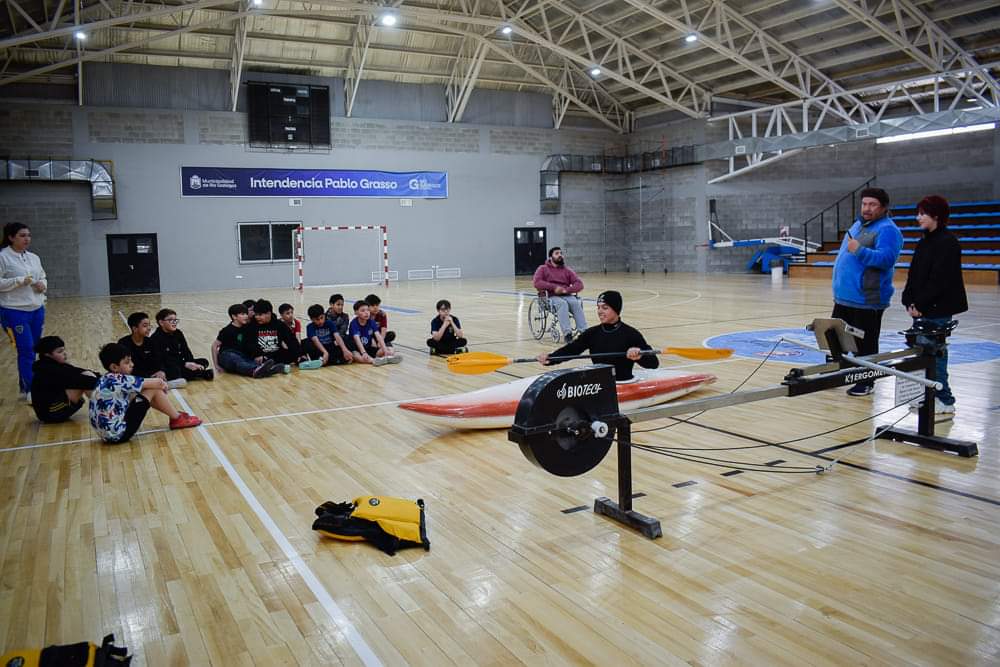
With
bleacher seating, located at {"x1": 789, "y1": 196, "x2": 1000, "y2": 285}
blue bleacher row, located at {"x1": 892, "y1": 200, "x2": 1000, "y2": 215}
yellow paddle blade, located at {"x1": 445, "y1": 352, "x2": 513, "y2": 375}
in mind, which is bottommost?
yellow paddle blade, located at {"x1": 445, "y1": 352, "x2": 513, "y2": 375}

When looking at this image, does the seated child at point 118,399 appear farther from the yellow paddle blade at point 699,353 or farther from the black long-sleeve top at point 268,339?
the yellow paddle blade at point 699,353

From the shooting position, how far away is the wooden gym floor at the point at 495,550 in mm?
2578

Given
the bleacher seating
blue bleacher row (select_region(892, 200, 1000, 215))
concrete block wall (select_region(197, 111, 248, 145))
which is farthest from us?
concrete block wall (select_region(197, 111, 248, 145))

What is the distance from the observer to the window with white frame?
22719 millimetres

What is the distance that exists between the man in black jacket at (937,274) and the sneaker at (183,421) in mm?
5331

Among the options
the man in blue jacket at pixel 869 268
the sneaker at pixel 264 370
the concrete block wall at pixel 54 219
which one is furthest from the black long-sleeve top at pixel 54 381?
the concrete block wall at pixel 54 219

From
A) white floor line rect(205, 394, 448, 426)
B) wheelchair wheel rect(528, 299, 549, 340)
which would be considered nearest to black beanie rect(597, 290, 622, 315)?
white floor line rect(205, 394, 448, 426)

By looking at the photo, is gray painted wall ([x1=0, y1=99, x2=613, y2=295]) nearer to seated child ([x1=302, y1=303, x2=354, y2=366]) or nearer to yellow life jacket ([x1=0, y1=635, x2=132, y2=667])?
seated child ([x1=302, y1=303, x2=354, y2=366])

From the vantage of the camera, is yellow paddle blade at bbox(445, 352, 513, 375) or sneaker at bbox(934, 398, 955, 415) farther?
sneaker at bbox(934, 398, 955, 415)

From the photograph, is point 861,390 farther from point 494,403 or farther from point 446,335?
point 446,335

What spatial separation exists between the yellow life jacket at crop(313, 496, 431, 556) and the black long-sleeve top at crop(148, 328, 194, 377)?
458 centimetres

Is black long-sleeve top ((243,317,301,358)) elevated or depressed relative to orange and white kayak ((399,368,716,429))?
elevated

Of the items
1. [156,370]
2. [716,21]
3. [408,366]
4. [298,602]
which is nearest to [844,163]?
[716,21]

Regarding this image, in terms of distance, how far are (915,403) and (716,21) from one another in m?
16.7
